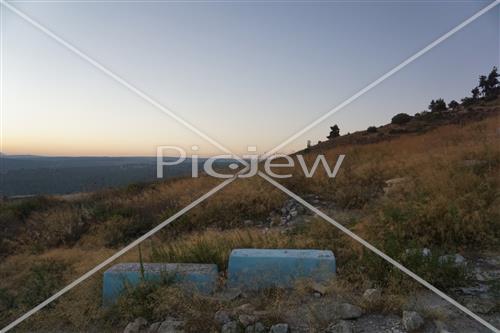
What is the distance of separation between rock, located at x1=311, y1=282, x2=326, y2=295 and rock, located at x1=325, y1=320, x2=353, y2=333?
535 mm

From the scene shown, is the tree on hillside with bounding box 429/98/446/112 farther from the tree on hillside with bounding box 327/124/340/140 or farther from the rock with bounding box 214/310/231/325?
the rock with bounding box 214/310/231/325

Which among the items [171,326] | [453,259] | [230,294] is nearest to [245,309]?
[230,294]

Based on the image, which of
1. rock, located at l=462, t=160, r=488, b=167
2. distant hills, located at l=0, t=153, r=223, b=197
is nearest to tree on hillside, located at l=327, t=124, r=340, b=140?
distant hills, located at l=0, t=153, r=223, b=197

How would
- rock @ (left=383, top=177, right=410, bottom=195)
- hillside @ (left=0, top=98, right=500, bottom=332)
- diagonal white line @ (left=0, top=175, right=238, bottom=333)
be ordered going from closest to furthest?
hillside @ (left=0, top=98, right=500, bottom=332)
diagonal white line @ (left=0, top=175, right=238, bottom=333)
rock @ (left=383, top=177, right=410, bottom=195)

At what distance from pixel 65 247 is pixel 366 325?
5.86 m

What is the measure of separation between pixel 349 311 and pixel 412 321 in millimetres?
495

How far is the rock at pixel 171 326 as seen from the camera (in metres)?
2.96

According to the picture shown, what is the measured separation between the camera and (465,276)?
3.57m

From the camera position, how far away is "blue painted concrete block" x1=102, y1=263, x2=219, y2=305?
3.58 meters

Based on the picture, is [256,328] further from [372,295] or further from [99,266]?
[99,266]

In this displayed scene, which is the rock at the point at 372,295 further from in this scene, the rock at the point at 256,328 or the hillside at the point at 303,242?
the rock at the point at 256,328

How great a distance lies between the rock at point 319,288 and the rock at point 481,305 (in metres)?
1.28

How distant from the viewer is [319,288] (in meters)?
3.46

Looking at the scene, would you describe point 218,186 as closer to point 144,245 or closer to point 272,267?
point 144,245
